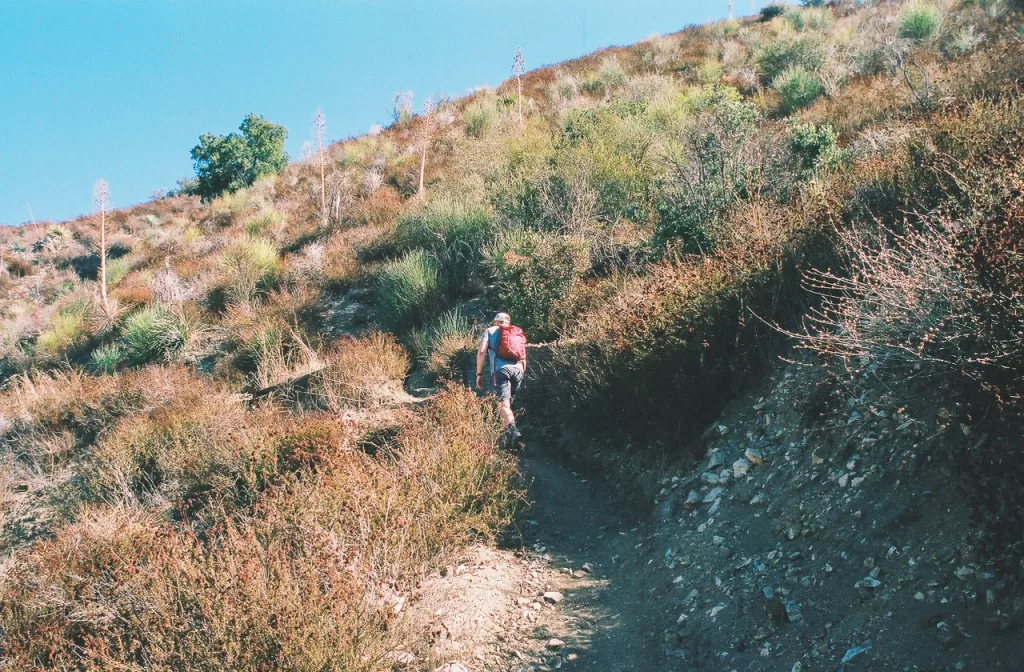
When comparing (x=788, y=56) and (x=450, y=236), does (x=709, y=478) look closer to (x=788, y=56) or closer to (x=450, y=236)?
(x=450, y=236)

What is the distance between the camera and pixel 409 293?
11.8 m

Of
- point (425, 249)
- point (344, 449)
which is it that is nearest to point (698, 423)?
point (344, 449)

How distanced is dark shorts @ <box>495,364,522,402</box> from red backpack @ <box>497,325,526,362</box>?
115mm

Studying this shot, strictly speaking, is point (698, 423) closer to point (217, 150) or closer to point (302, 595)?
point (302, 595)

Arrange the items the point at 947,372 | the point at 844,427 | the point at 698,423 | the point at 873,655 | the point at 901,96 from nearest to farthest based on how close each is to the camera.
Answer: the point at 873,655
the point at 947,372
the point at 844,427
the point at 698,423
the point at 901,96

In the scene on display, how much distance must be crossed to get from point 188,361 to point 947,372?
13036mm

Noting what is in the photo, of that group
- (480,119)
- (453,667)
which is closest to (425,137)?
(480,119)

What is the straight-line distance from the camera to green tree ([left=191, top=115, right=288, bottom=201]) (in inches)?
938

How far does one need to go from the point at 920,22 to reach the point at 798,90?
386cm

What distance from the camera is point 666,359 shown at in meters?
6.33

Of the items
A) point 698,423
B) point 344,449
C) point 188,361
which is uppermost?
point 188,361

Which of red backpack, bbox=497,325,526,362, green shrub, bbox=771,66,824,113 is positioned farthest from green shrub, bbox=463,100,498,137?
red backpack, bbox=497,325,526,362

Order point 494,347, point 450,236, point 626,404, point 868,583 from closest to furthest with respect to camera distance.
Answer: point 868,583 < point 626,404 < point 494,347 < point 450,236

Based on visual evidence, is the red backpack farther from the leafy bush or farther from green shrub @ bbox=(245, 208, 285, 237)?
green shrub @ bbox=(245, 208, 285, 237)
